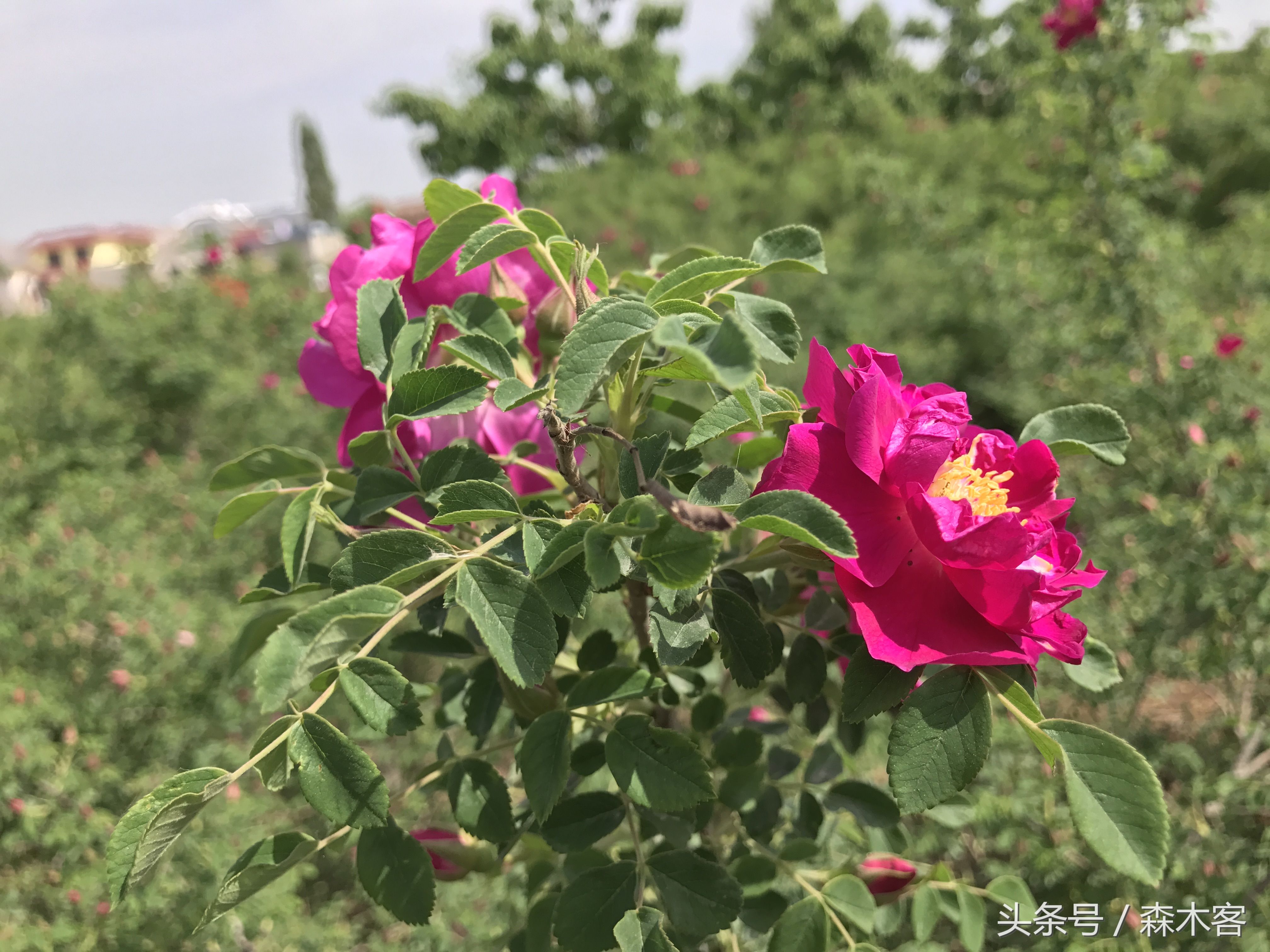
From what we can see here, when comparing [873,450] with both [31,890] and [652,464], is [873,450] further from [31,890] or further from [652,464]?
[31,890]

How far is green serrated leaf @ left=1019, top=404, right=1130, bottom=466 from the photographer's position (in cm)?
54

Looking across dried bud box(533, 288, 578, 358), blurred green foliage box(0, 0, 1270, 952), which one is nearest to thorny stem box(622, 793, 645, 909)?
dried bud box(533, 288, 578, 358)

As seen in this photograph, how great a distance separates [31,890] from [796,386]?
11.3ft

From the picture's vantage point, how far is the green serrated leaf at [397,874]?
1.71ft

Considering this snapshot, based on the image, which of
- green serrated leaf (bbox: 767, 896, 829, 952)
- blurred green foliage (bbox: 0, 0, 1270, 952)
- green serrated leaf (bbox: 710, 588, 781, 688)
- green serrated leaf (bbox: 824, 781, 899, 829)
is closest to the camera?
green serrated leaf (bbox: 710, 588, 781, 688)

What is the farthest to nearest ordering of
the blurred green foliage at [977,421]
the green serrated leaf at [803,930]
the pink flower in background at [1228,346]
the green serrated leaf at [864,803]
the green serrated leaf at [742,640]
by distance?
1. the pink flower in background at [1228,346]
2. the blurred green foliage at [977,421]
3. the green serrated leaf at [864,803]
4. the green serrated leaf at [803,930]
5. the green serrated leaf at [742,640]

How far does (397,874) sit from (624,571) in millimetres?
284

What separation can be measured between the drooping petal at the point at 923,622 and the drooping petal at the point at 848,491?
10mm

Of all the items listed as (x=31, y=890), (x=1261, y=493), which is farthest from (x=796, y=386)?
(x=31, y=890)

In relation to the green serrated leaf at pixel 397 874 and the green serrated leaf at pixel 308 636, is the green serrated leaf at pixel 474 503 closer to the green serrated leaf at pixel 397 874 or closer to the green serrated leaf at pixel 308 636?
the green serrated leaf at pixel 308 636

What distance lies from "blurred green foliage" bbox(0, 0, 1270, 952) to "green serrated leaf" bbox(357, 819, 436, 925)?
45cm

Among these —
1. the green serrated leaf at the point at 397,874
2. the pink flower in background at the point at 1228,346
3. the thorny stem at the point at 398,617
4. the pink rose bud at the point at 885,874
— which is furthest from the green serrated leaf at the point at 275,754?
the pink flower in background at the point at 1228,346

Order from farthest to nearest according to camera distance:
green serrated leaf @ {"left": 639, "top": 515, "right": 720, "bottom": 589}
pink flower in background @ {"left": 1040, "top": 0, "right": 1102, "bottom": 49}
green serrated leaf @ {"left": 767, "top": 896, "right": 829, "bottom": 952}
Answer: pink flower in background @ {"left": 1040, "top": 0, "right": 1102, "bottom": 49} → green serrated leaf @ {"left": 767, "top": 896, "right": 829, "bottom": 952} → green serrated leaf @ {"left": 639, "top": 515, "right": 720, "bottom": 589}

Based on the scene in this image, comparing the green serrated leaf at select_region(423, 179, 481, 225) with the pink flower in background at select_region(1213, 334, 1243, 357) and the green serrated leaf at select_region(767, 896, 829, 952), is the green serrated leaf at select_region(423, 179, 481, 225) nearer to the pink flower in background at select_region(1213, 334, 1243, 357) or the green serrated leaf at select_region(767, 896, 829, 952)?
the green serrated leaf at select_region(767, 896, 829, 952)
